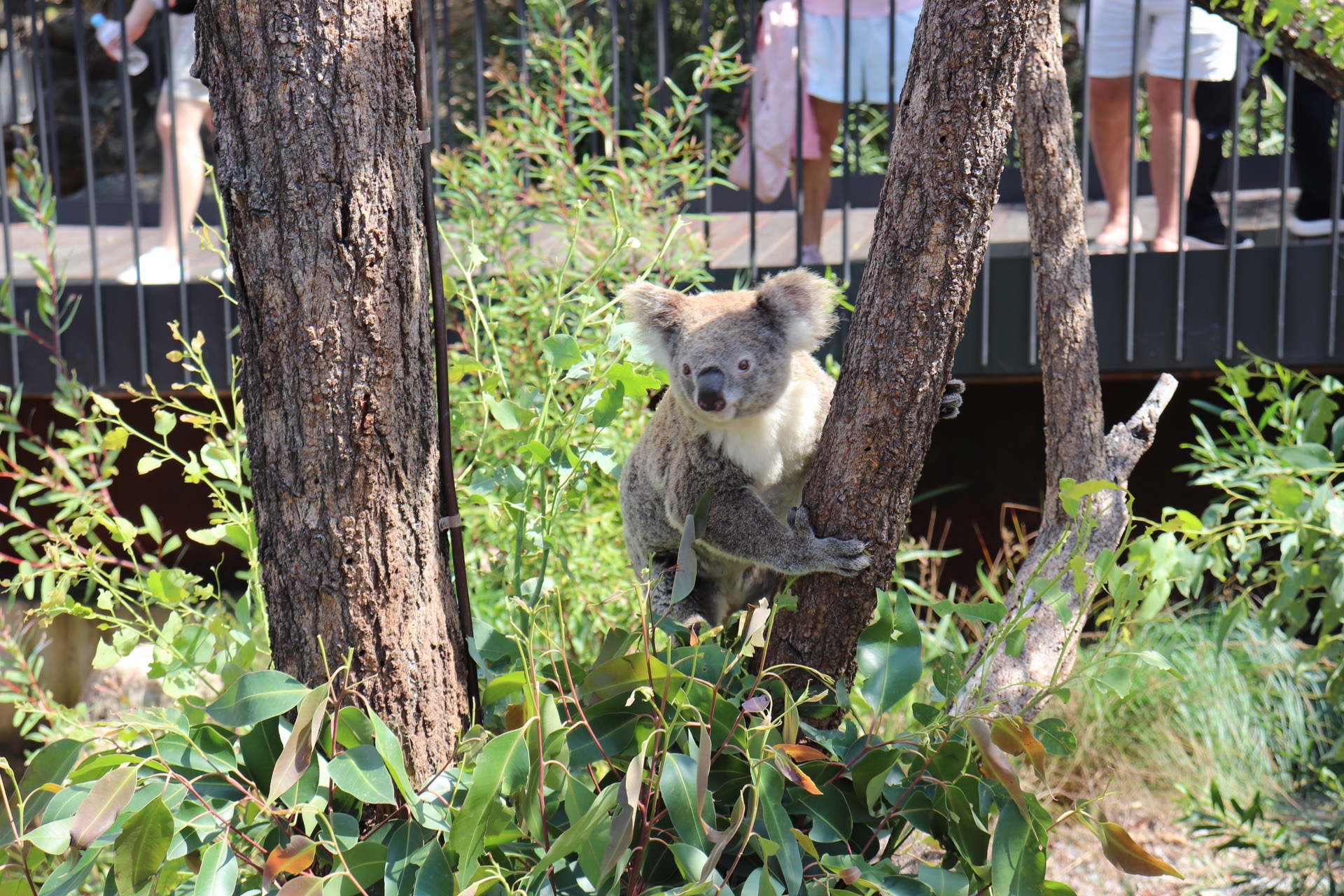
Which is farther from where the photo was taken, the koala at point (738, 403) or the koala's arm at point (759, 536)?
the koala at point (738, 403)

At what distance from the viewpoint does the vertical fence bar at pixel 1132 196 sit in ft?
10.4

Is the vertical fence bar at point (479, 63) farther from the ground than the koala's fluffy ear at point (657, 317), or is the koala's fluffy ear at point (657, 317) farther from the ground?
the vertical fence bar at point (479, 63)

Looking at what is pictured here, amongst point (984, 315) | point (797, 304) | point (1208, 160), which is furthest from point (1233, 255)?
point (797, 304)

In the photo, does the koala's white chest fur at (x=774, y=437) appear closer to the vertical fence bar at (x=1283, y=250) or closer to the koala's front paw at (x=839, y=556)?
the koala's front paw at (x=839, y=556)

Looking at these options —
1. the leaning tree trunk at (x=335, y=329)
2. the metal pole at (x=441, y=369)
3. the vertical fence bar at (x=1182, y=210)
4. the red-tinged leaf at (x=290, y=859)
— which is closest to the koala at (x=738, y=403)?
the metal pole at (x=441, y=369)

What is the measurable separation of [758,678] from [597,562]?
1.61 m

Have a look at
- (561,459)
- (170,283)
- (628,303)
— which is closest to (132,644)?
(561,459)

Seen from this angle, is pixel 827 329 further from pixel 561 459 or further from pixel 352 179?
pixel 352 179

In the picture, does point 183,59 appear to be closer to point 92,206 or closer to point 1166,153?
point 92,206

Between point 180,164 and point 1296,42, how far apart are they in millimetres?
3369

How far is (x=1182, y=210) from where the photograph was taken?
3.24m

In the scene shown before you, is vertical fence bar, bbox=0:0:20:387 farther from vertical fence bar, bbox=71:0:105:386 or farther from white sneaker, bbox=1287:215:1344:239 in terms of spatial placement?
white sneaker, bbox=1287:215:1344:239

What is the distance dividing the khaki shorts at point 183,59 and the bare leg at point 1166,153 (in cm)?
331

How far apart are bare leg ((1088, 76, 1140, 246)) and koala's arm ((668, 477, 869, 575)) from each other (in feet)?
7.68
